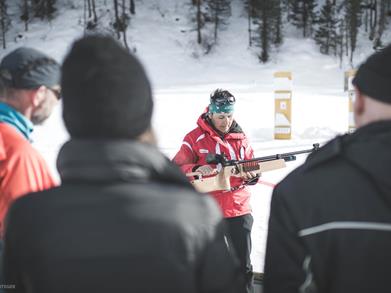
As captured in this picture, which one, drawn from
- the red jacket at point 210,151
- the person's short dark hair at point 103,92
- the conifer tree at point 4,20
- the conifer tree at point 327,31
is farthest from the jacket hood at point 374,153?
the conifer tree at point 4,20

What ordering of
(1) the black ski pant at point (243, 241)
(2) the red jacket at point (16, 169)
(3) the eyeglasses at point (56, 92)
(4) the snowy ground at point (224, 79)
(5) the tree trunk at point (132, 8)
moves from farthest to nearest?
(5) the tree trunk at point (132, 8) < (4) the snowy ground at point (224, 79) < (1) the black ski pant at point (243, 241) < (3) the eyeglasses at point (56, 92) < (2) the red jacket at point (16, 169)

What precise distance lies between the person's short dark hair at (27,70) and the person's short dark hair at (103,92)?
1.97 feet

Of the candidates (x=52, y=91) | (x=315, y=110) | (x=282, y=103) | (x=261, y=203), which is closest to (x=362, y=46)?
(x=315, y=110)

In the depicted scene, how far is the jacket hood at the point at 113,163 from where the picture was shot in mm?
1209

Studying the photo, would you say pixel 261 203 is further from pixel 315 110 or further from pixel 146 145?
pixel 315 110

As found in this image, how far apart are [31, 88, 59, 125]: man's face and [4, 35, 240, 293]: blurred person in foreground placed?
623 mm

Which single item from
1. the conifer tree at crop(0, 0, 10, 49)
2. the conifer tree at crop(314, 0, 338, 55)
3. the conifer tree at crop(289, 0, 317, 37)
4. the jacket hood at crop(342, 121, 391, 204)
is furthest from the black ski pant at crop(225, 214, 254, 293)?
the conifer tree at crop(0, 0, 10, 49)

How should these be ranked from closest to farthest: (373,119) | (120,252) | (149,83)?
(120,252) → (149,83) → (373,119)

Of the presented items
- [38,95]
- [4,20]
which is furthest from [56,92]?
[4,20]

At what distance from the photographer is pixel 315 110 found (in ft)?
48.2

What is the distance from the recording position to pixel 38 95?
187 centimetres

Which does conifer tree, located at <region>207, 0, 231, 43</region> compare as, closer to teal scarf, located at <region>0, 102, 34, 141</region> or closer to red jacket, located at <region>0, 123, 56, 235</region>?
teal scarf, located at <region>0, 102, 34, 141</region>

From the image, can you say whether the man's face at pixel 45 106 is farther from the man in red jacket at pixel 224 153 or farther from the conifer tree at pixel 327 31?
the conifer tree at pixel 327 31

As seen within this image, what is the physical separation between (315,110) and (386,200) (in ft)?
45.4
